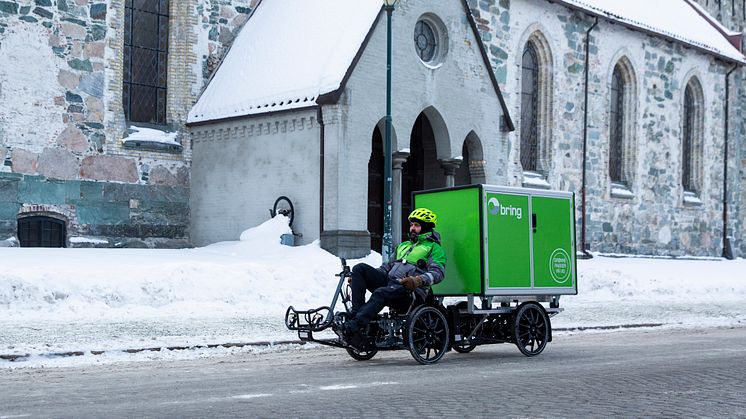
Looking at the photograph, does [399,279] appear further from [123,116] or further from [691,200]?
[691,200]

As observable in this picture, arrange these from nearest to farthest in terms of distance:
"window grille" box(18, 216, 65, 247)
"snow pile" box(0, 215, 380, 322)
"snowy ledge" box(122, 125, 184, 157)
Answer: "snow pile" box(0, 215, 380, 322) < "window grille" box(18, 216, 65, 247) < "snowy ledge" box(122, 125, 184, 157)

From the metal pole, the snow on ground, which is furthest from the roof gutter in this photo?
the metal pole

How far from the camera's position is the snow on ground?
1408cm

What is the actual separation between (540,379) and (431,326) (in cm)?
211

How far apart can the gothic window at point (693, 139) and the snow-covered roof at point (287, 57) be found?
20.0 metres

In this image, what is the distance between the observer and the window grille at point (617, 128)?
3725cm

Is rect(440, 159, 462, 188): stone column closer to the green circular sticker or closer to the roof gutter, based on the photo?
the green circular sticker

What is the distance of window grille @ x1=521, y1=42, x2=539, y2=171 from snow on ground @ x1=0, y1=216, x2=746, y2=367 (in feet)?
26.0

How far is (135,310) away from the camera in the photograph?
1658 cm

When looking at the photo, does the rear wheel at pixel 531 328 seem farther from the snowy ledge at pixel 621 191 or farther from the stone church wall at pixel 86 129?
the snowy ledge at pixel 621 191

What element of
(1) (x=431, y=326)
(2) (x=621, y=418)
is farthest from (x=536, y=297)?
(2) (x=621, y=418)

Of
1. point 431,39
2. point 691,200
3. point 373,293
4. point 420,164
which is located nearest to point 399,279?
point 373,293

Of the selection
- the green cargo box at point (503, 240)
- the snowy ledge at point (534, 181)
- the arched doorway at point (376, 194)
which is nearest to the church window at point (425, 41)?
the arched doorway at point (376, 194)

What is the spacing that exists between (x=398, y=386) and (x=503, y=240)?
13.0 ft
